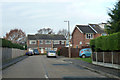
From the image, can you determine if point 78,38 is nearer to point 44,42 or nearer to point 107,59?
point 44,42

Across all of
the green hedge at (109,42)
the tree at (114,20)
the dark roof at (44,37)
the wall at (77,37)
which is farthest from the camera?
the dark roof at (44,37)

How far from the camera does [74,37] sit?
176 ft

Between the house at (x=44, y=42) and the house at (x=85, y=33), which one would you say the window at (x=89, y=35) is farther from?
the house at (x=44, y=42)

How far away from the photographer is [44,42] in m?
69.9

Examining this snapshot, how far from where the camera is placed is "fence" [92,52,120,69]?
14.7 meters

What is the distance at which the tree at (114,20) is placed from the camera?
79.7ft

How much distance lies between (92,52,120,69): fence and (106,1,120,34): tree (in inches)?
252

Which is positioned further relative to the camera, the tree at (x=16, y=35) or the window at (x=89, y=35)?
the tree at (x=16, y=35)

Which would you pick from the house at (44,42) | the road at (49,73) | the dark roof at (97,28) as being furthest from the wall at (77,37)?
the road at (49,73)

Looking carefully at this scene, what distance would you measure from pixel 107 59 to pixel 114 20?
10466 mm

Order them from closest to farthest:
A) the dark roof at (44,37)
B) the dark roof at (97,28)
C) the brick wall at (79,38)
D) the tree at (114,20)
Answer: the tree at (114,20)
the brick wall at (79,38)
the dark roof at (97,28)
the dark roof at (44,37)

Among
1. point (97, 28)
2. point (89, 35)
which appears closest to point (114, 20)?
point (89, 35)

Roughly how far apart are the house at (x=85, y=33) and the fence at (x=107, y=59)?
2915 centimetres

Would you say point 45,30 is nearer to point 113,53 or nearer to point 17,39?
point 17,39
